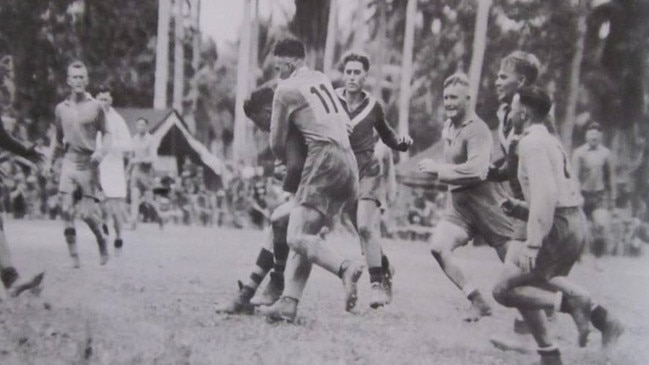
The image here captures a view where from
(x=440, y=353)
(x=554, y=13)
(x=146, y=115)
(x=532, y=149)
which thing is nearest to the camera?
(x=532, y=149)

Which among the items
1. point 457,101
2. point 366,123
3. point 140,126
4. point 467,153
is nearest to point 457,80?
point 457,101

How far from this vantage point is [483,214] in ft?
12.6

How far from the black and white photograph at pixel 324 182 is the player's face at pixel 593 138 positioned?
12 millimetres

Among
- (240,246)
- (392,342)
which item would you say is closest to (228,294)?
(240,246)

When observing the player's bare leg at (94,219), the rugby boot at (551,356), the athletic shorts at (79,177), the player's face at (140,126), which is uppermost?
the player's face at (140,126)

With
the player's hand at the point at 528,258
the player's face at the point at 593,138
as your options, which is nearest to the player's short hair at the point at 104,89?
the player's hand at the point at 528,258

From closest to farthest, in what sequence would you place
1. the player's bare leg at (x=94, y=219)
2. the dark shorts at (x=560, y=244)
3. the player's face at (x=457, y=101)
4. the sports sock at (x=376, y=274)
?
the dark shorts at (x=560, y=244), the player's face at (x=457, y=101), the sports sock at (x=376, y=274), the player's bare leg at (x=94, y=219)

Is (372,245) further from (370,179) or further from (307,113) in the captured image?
(307,113)

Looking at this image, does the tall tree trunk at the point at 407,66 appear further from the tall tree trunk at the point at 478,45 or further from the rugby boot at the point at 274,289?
the rugby boot at the point at 274,289

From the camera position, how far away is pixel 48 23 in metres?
4.39

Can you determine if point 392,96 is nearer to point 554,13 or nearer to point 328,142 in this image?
point 328,142

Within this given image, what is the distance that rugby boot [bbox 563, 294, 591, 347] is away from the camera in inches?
140

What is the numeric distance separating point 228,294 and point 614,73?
206 centimetres

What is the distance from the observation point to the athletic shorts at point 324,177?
381cm
